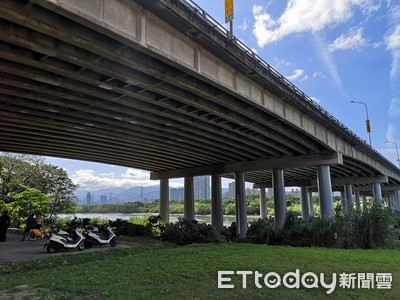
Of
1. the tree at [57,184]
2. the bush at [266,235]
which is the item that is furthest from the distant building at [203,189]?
the bush at [266,235]

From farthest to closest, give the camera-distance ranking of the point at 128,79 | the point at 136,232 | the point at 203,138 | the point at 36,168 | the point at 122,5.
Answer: the point at 36,168, the point at 203,138, the point at 136,232, the point at 128,79, the point at 122,5

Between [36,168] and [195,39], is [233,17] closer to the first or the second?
[195,39]

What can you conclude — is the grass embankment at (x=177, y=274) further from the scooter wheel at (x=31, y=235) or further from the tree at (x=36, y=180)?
the tree at (x=36, y=180)

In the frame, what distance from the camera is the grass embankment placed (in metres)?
6.55

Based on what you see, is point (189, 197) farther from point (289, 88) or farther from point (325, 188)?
point (289, 88)

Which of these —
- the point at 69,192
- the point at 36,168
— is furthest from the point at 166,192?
the point at 36,168

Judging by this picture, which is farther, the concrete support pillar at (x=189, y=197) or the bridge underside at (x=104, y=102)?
the concrete support pillar at (x=189, y=197)

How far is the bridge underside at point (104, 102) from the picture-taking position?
386 inches

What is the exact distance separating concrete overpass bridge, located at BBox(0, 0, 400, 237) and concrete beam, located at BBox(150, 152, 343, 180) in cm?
11

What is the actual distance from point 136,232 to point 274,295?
17.2 meters

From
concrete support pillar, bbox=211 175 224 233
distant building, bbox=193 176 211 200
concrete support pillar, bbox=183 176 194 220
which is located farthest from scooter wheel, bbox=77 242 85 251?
distant building, bbox=193 176 211 200

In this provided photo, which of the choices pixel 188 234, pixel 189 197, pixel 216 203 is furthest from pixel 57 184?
pixel 188 234

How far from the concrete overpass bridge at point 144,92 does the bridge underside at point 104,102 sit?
0.05m

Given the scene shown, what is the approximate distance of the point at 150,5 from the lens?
34.7 ft
